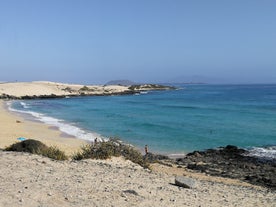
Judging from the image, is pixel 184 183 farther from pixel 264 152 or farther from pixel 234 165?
pixel 264 152

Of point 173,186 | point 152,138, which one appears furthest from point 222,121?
point 173,186

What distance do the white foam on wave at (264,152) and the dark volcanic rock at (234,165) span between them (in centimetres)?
59

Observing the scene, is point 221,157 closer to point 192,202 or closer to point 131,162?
point 131,162

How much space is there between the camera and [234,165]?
64.7 ft

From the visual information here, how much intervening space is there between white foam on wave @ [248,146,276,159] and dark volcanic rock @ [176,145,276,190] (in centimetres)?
59

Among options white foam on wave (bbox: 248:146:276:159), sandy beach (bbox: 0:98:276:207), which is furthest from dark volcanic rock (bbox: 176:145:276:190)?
sandy beach (bbox: 0:98:276:207)

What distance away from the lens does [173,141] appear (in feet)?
92.4

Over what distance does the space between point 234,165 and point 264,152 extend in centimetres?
449

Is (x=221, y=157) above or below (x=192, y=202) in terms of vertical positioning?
below

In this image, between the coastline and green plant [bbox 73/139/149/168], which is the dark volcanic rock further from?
the coastline

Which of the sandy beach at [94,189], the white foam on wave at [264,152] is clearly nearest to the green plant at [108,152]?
the sandy beach at [94,189]

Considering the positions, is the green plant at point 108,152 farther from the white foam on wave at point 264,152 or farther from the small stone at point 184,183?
the white foam on wave at point 264,152

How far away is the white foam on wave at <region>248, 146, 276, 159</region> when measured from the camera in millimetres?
22100

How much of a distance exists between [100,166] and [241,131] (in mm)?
23377
